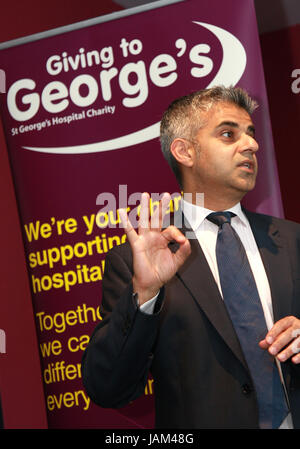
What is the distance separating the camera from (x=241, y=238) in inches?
77.2

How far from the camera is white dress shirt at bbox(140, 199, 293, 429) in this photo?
183 cm

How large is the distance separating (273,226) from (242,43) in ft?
3.26

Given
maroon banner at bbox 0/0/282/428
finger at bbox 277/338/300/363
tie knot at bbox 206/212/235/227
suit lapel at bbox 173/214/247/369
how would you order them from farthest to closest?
maroon banner at bbox 0/0/282/428
tie knot at bbox 206/212/235/227
suit lapel at bbox 173/214/247/369
finger at bbox 277/338/300/363

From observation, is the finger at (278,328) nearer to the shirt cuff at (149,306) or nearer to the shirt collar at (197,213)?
the shirt cuff at (149,306)


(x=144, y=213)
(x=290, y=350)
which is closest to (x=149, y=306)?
(x=144, y=213)

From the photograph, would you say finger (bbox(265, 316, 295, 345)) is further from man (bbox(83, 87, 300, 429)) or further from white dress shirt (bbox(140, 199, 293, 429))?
white dress shirt (bbox(140, 199, 293, 429))

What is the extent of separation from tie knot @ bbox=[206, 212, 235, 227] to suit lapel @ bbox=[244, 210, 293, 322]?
105 millimetres

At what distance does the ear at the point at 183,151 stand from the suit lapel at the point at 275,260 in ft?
0.94

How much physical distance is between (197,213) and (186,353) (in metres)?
0.52

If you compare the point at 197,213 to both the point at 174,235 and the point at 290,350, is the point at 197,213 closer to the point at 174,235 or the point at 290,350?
the point at 174,235

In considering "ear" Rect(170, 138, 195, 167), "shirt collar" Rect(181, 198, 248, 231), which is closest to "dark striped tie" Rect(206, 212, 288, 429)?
"shirt collar" Rect(181, 198, 248, 231)
